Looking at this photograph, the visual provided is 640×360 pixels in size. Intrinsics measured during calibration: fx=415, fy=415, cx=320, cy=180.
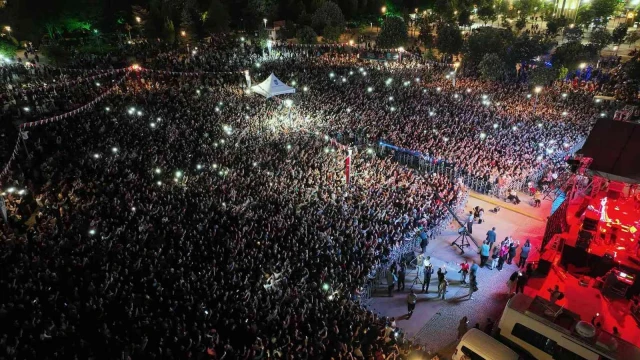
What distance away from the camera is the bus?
774cm

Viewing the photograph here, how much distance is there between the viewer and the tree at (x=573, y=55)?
3197cm

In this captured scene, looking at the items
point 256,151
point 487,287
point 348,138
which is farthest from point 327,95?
point 487,287

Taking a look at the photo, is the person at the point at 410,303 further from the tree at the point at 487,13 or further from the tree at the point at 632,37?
the tree at the point at 487,13

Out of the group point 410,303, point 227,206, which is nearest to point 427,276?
point 410,303

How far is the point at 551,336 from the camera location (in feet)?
27.1

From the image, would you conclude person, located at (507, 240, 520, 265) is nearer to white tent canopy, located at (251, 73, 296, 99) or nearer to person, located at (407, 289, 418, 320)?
person, located at (407, 289, 418, 320)

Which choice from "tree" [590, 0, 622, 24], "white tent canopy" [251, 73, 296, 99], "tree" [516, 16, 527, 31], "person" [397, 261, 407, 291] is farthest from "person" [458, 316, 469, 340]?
"tree" [590, 0, 622, 24]

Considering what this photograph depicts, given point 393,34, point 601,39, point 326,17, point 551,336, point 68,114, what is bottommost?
point 551,336

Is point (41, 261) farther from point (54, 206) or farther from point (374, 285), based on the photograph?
point (374, 285)

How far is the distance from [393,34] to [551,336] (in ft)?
114

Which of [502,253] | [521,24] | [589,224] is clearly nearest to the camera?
[589,224]

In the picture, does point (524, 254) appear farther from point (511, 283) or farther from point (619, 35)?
point (619, 35)

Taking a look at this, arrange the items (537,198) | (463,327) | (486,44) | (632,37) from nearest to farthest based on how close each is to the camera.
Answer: (463,327), (537,198), (486,44), (632,37)

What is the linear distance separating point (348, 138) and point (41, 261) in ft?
45.3
